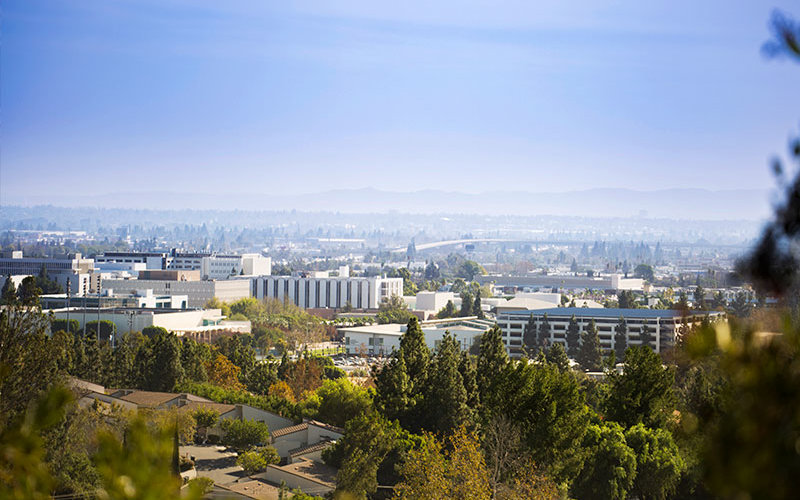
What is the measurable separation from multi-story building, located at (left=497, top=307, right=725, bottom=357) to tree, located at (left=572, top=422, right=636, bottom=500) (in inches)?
921

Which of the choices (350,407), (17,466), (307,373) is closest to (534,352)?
(307,373)

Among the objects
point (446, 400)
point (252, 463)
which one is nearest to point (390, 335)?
point (446, 400)

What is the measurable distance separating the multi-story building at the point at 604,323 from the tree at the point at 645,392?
2212 cm

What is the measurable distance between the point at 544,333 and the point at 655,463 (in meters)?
25.7

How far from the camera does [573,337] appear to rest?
129 ft

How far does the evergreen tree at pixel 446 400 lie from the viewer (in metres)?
16.8

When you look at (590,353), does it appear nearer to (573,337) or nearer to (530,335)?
(573,337)

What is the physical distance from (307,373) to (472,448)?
47.4 ft

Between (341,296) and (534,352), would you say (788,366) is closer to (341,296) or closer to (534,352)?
(534,352)

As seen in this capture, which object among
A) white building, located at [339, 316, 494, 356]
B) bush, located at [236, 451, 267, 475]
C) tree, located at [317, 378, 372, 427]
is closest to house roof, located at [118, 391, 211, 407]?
tree, located at [317, 378, 372, 427]

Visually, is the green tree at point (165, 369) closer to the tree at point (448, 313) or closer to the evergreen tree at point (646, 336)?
the evergreen tree at point (646, 336)

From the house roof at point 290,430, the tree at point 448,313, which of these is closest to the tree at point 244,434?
the house roof at point 290,430

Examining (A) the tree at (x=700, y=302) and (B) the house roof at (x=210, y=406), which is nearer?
(B) the house roof at (x=210, y=406)

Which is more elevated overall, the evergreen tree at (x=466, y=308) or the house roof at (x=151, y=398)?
the house roof at (x=151, y=398)
